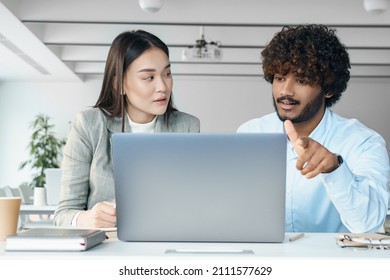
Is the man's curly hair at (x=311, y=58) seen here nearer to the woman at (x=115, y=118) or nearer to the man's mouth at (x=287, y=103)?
the man's mouth at (x=287, y=103)

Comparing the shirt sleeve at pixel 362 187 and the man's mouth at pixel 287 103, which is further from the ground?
the man's mouth at pixel 287 103

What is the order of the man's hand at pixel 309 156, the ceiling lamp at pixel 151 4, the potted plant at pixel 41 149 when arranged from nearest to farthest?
1. the man's hand at pixel 309 156
2. the ceiling lamp at pixel 151 4
3. the potted plant at pixel 41 149

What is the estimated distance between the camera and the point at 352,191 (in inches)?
66.2

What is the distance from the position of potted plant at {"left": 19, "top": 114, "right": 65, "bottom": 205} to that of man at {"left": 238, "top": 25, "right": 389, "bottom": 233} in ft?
31.7

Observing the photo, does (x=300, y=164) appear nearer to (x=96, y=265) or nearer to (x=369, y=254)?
(x=369, y=254)

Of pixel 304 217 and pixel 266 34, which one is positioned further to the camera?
pixel 266 34

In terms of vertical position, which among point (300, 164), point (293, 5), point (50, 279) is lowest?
point (50, 279)

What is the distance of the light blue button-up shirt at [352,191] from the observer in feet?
5.80

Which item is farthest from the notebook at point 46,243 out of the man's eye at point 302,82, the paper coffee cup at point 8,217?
the man's eye at point 302,82

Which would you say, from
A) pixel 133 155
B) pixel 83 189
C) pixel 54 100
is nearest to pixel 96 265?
pixel 133 155

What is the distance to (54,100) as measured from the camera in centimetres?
1252

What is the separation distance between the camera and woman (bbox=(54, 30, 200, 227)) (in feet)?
7.00

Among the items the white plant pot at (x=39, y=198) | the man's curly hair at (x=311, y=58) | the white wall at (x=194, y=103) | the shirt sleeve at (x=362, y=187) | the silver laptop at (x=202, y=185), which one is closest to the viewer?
the silver laptop at (x=202, y=185)

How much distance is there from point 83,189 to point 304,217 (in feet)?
2.69
